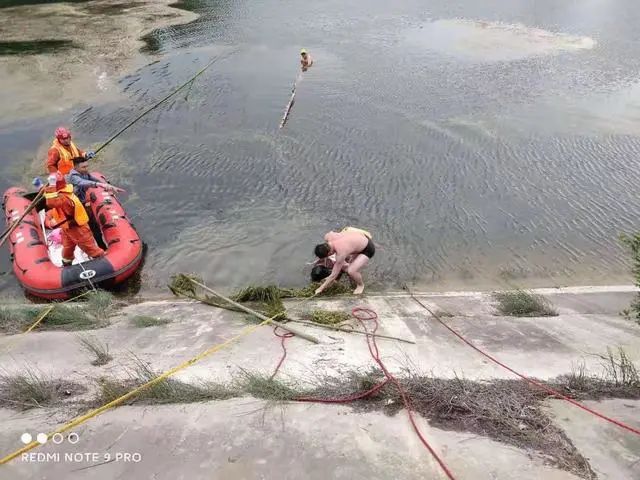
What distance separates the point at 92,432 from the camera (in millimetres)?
4324

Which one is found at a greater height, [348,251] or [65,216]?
[65,216]

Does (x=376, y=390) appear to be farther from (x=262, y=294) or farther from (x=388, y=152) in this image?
(x=388, y=152)

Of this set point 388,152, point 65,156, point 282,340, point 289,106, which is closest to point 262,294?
point 282,340

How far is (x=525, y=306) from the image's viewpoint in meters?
7.05

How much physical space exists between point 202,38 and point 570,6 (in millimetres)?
17544

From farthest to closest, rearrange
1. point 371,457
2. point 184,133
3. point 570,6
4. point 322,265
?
point 570,6 < point 184,133 < point 322,265 < point 371,457

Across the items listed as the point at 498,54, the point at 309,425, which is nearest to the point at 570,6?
the point at 498,54

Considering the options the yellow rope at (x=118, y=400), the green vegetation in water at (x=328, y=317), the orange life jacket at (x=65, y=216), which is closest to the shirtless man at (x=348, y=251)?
the green vegetation in water at (x=328, y=317)

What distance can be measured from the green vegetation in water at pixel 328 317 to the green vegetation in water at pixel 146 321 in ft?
6.53

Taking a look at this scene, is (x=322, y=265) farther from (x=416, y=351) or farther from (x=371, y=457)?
(x=371, y=457)

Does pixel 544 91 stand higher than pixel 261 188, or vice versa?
pixel 544 91

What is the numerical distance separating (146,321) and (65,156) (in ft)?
14.8

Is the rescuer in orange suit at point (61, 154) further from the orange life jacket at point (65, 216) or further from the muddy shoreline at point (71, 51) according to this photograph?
the muddy shoreline at point (71, 51)

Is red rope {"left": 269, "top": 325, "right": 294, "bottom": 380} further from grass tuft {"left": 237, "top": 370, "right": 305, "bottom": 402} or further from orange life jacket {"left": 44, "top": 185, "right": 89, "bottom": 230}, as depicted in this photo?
orange life jacket {"left": 44, "top": 185, "right": 89, "bottom": 230}
